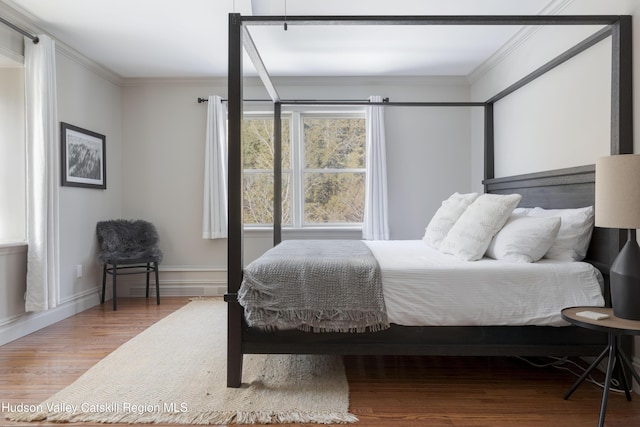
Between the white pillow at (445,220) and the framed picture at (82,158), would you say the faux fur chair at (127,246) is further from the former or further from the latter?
the white pillow at (445,220)

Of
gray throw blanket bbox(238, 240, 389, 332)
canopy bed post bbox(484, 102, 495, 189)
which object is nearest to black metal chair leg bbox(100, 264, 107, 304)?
gray throw blanket bbox(238, 240, 389, 332)

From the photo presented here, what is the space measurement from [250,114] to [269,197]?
3.26 ft

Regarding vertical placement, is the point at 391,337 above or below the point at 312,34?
below

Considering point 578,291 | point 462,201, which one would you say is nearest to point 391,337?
point 578,291

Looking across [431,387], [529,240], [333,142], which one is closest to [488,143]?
[333,142]

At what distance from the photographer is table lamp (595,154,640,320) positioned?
1.78 meters

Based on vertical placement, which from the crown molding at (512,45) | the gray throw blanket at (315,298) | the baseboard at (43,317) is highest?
the crown molding at (512,45)

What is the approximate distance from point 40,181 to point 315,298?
2551 mm

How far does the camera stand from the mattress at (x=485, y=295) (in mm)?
2145

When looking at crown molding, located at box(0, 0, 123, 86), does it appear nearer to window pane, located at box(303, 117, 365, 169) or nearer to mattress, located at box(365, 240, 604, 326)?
window pane, located at box(303, 117, 365, 169)

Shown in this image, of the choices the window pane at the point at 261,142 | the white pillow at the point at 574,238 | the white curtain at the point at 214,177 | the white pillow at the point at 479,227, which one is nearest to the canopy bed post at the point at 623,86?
the white pillow at the point at 574,238

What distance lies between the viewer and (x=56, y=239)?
11.3 feet

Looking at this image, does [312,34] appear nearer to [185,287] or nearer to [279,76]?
[279,76]

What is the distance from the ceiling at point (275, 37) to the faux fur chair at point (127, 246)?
5.58 ft
